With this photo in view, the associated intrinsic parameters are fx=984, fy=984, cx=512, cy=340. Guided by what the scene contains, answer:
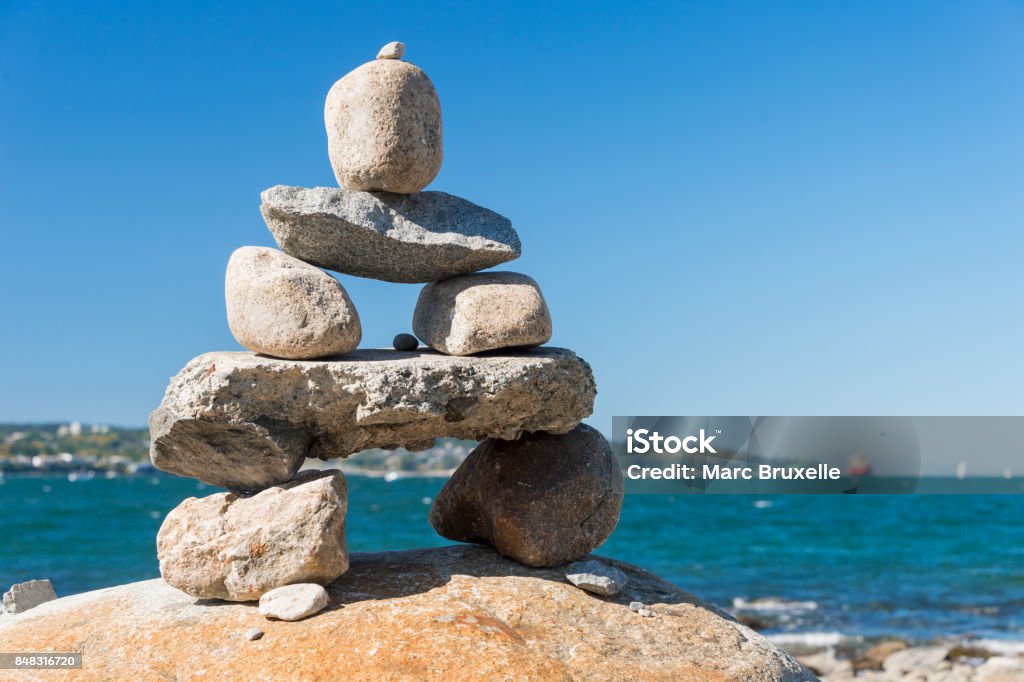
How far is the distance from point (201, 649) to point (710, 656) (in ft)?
11.1

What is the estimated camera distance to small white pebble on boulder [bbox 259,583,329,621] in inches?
254

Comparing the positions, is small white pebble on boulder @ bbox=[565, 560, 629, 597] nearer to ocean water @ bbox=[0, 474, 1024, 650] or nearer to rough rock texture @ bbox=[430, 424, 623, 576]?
rough rock texture @ bbox=[430, 424, 623, 576]

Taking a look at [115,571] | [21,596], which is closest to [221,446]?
[21,596]

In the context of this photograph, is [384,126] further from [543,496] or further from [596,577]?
[596,577]

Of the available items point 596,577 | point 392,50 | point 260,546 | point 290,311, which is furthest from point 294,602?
point 392,50

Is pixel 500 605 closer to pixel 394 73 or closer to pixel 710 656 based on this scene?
pixel 710 656

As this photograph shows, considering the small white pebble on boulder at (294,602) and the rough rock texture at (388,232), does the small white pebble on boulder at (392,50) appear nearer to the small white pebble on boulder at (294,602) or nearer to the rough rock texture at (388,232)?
the rough rock texture at (388,232)

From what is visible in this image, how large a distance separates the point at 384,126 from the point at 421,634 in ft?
11.6

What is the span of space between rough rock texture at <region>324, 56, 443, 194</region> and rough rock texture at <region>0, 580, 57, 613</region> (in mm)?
4296

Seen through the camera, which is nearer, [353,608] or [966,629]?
[353,608]

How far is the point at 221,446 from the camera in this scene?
6859 mm

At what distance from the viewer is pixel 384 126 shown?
712cm

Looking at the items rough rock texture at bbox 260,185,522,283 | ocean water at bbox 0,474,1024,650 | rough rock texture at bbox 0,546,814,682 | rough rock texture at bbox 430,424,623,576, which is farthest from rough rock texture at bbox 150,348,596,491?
ocean water at bbox 0,474,1024,650

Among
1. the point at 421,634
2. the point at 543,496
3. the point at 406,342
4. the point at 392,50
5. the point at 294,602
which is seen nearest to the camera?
the point at 421,634
